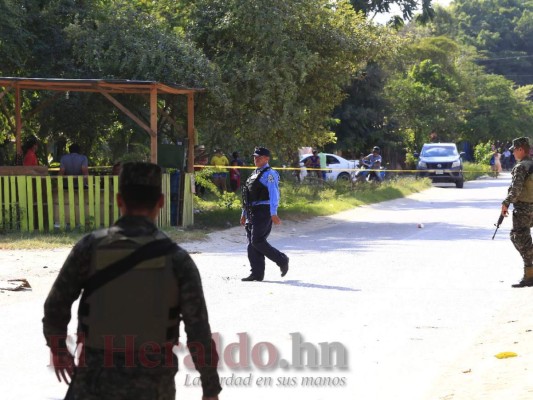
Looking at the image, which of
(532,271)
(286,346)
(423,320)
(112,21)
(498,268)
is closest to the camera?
(286,346)

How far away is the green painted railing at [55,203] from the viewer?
19.7 m

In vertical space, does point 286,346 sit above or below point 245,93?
below

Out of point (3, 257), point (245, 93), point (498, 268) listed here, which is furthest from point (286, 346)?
point (245, 93)

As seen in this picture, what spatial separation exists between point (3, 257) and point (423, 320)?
7.80 metres

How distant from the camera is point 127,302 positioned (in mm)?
4352

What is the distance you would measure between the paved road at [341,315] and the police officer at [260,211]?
11.7 inches

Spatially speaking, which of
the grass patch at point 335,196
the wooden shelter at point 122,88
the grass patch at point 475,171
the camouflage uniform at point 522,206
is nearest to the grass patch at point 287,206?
the grass patch at point 335,196

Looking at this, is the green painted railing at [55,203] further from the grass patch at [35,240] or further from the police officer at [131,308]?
the police officer at [131,308]

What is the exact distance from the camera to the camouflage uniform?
12.5 m

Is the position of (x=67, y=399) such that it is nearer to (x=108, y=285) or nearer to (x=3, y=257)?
(x=108, y=285)

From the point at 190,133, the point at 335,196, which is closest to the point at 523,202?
the point at 190,133

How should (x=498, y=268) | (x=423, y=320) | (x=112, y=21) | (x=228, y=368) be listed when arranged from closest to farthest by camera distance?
(x=228, y=368)
(x=423, y=320)
(x=498, y=268)
(x=112, y=21)

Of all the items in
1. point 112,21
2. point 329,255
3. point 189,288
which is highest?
point 112,21

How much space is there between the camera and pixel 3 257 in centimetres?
1600
